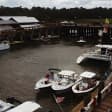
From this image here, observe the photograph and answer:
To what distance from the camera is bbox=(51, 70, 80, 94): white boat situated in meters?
29.3

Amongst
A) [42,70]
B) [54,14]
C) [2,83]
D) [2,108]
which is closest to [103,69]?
[42,70]

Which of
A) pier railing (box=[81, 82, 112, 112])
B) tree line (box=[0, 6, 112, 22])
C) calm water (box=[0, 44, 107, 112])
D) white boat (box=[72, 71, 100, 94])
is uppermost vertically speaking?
tree line (box=[0, 6, 112, 22])

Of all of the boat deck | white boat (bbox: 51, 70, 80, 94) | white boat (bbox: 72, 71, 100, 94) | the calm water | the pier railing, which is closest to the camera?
the pier railing

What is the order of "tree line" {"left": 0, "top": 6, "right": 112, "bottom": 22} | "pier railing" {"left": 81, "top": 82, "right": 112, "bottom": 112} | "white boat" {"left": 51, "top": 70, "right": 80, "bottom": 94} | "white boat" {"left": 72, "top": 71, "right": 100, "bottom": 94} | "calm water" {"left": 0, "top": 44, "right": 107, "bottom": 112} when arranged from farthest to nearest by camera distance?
"tree line" {"left": 0, "top": 6, "right": 112, "bottom": 22}, "calm water" {"left": 0, "top": 44, "right": 107, "bottom": 112}, "white boat" {"left": 51, "top": 70, "right": 80, "bottom": 94}, "white boat" {"left": 72, "top": 71, "right": 100, "bottom": 94}, "pier railing" {"left": 81, "top": 82, "right": 112, "bottom": 112}

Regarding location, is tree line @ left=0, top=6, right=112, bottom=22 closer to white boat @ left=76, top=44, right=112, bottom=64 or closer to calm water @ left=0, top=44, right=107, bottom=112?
calm water @ left=0, top=44, right=107, bottom=112

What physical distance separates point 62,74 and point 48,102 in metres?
4.78

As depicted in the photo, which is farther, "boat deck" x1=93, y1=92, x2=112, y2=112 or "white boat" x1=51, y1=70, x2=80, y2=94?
"white boat" x1=51, y1=70, x2=80, y2=94

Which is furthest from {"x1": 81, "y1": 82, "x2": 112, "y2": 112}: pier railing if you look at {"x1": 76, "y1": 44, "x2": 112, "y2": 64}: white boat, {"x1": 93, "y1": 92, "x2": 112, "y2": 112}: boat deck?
{"x1": 76, "y1": 44, "x2": 112, "y2": 64}: white boat

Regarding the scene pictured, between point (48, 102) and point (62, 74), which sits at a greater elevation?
point (62, 74)

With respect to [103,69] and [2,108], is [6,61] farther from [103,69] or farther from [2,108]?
[2,108]

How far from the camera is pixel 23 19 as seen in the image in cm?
8762

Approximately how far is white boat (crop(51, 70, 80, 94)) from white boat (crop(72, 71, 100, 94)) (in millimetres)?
852

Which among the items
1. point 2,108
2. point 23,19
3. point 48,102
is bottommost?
point 48,102

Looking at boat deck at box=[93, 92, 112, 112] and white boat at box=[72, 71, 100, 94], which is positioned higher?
boat deck at box=[93, 92, 112, 112]
